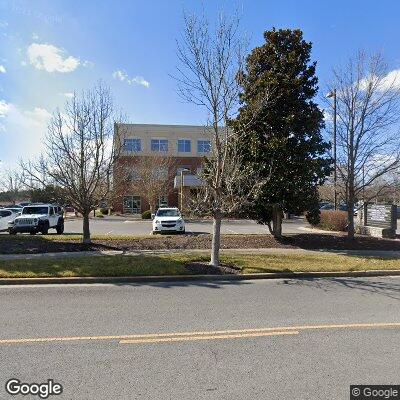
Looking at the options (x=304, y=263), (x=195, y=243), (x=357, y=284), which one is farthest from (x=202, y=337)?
(x=195, y=243)

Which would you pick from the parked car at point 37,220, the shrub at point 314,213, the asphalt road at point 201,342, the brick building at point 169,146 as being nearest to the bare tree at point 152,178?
the brick building at point 169,146

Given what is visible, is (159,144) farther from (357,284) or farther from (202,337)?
(202,337)

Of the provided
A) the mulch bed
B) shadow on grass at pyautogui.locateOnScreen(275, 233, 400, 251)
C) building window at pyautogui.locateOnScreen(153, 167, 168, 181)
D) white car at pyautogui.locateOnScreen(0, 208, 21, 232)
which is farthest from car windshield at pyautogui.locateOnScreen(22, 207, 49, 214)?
building window at pyautogui.locateOnScreen(153, 167, 168, 181)

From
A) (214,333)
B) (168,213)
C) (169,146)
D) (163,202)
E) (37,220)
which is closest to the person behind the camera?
(214,333)

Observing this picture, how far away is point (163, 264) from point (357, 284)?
497cm

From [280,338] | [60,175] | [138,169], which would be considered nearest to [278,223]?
[60,175]

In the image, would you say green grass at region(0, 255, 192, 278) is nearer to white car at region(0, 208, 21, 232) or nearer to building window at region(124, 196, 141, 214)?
white car at region(0, 208, 21, 232)

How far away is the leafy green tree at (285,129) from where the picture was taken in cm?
1573

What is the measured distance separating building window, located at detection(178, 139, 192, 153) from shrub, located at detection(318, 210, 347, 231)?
1260 inches

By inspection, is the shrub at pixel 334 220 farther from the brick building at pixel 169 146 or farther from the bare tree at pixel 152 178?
the brick building at pixel 169 146

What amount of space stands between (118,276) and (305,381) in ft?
20.8

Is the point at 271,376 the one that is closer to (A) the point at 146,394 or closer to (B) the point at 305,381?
(B) the point at 305,381

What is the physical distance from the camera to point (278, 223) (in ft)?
57.6

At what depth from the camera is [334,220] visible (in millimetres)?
23688
